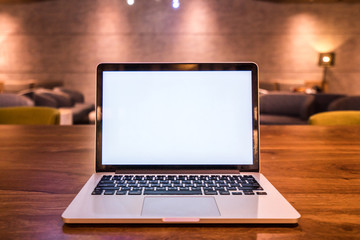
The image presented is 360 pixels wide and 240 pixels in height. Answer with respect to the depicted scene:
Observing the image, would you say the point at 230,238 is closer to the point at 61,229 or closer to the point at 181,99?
the point at 61,229

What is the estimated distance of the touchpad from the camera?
53 centimetres

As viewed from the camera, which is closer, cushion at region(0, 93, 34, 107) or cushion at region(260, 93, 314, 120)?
cushion at region(0, 93, 34, 107)

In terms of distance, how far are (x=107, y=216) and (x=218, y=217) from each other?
18 cm

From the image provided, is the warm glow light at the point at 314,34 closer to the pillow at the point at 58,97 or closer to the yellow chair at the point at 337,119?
the pillow at the point at 58,97

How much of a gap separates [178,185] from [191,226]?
6.1 inches

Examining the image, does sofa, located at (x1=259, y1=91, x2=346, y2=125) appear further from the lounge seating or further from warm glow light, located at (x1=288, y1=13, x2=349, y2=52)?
warm glow light, located at (x1=288, y1=13, x2=349, y2=52)

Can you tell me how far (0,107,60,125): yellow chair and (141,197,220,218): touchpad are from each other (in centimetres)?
174

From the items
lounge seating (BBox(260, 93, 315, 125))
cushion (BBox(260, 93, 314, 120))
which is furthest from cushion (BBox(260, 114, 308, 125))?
cushion (BBox(260, 93, 314, 120))

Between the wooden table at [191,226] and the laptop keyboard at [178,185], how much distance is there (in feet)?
0.24

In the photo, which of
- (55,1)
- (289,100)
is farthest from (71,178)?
(55,1)

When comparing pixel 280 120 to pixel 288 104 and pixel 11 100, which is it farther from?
pixel 11 100

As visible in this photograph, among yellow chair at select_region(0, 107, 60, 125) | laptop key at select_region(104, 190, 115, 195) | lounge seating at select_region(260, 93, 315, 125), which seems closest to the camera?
laptop key at select_region(104, 190, 115, 195)

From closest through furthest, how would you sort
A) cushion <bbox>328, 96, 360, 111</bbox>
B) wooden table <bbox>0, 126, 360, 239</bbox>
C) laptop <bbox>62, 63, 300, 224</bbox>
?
wooden table <bbox>0, 126, 360, 239</bbox>
laptop <bbox>62, 63, 300, 224</bbox>
cushion <bbox>328, 96, 360, 111</bbox>

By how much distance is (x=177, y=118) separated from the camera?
Answer: 0.83 meters
